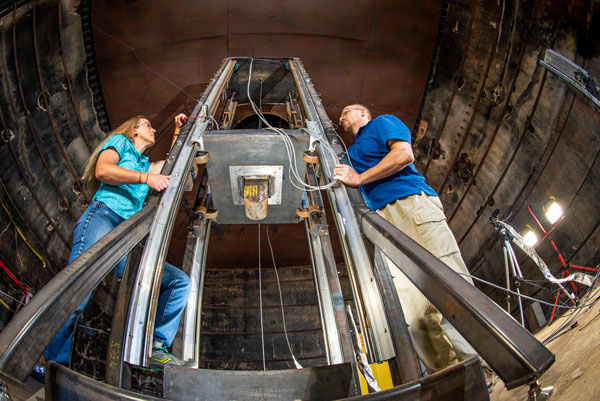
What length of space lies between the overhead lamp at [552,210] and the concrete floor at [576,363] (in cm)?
100

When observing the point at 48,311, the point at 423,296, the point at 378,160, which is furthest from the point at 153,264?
the point at 378,160

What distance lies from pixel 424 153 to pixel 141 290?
4.61 meters

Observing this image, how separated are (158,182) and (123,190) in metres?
0.58

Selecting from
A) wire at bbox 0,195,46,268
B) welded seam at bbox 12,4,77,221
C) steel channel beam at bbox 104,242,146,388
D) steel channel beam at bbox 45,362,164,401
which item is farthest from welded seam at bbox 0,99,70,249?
steel channel beam at bbox 45,362,164,401

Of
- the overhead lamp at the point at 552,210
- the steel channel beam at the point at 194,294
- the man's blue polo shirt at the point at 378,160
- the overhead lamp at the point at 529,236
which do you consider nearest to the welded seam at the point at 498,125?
the overhead lamp at the point at 529,236

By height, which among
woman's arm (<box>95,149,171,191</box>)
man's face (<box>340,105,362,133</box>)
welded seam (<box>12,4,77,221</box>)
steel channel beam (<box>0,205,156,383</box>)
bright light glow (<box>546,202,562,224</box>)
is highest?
welded seam (<box>12,4,77,221</box>)

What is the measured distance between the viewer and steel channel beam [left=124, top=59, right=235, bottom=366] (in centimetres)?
133

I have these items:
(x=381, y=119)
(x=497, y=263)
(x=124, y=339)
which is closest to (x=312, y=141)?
(x=381, y=119)

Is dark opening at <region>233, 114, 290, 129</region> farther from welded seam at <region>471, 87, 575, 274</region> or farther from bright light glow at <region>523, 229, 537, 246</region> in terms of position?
bright light glow at <region>523, 229, 537, 246</region>

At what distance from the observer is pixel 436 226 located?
2.06m

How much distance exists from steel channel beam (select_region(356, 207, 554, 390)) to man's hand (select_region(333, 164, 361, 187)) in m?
0.85

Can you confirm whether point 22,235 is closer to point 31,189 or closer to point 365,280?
point 31,189

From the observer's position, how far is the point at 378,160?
244cm

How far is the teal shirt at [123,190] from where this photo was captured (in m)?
2.21
